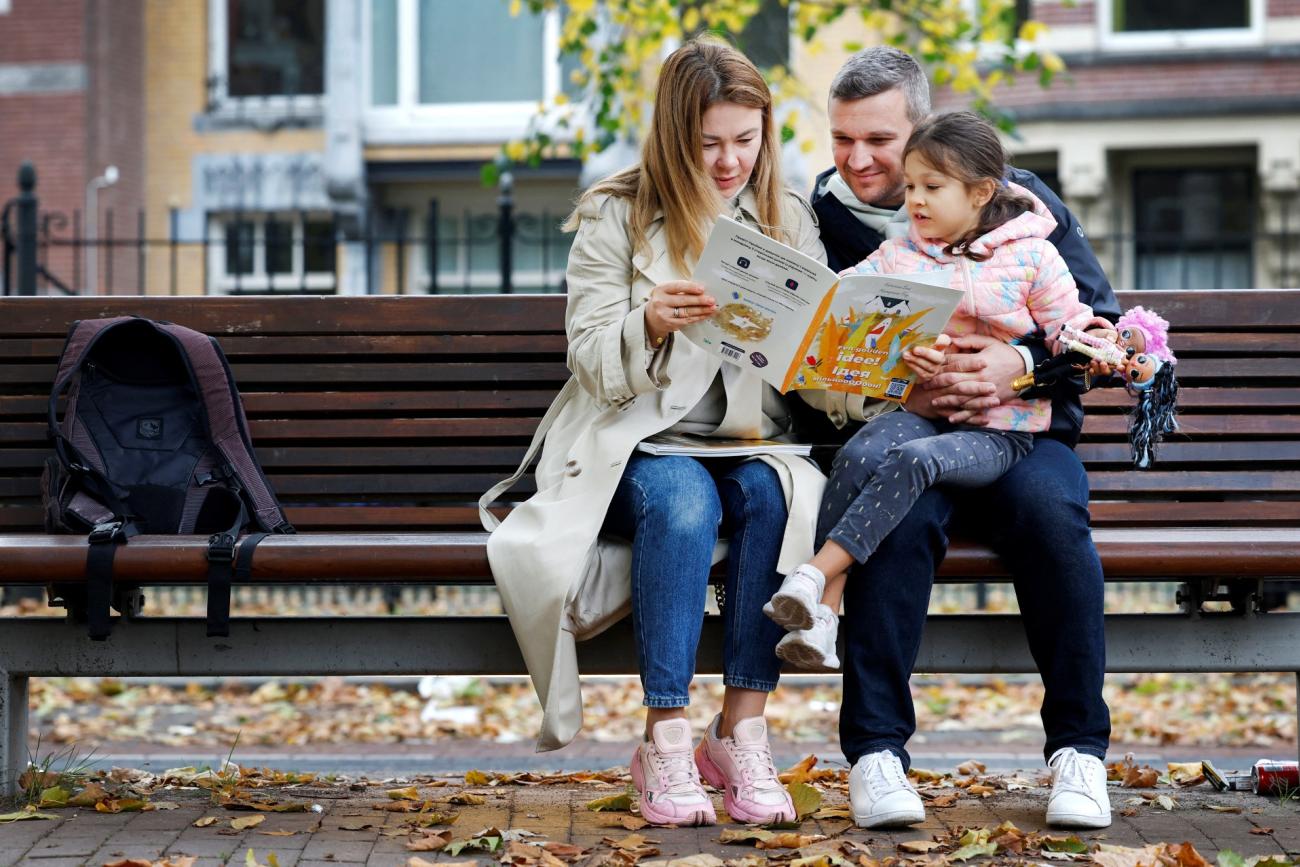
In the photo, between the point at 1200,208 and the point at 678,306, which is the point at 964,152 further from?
the point at 1200,208

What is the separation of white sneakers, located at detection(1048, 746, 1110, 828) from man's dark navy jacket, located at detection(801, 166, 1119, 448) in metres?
0.71

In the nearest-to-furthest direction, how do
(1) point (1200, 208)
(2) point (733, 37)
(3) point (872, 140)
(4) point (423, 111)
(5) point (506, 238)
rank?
(3) point (872, 140), (5) point (506, 238), (2) point (733, 37), (1) point (1200, 208), (4) point (423, 111)

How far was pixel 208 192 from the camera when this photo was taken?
52.6 ft

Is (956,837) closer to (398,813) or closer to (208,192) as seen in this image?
(398,813)

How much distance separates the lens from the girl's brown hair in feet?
11.3

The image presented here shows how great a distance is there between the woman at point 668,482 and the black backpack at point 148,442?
649mm

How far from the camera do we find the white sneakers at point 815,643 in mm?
3109

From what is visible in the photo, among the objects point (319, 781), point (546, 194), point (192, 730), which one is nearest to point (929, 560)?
point (319, 781)

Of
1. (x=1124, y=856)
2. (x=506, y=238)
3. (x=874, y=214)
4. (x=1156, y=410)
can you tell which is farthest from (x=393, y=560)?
(x=506, y=238)

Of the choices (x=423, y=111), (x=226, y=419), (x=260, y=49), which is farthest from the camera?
(x=260, y=49)

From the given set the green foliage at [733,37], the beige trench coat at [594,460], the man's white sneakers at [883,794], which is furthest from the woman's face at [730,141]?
the green foliage at [733,37]

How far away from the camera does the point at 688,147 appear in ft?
11.7

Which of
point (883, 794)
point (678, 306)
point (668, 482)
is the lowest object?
point (883, 794)

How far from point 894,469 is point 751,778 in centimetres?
69
